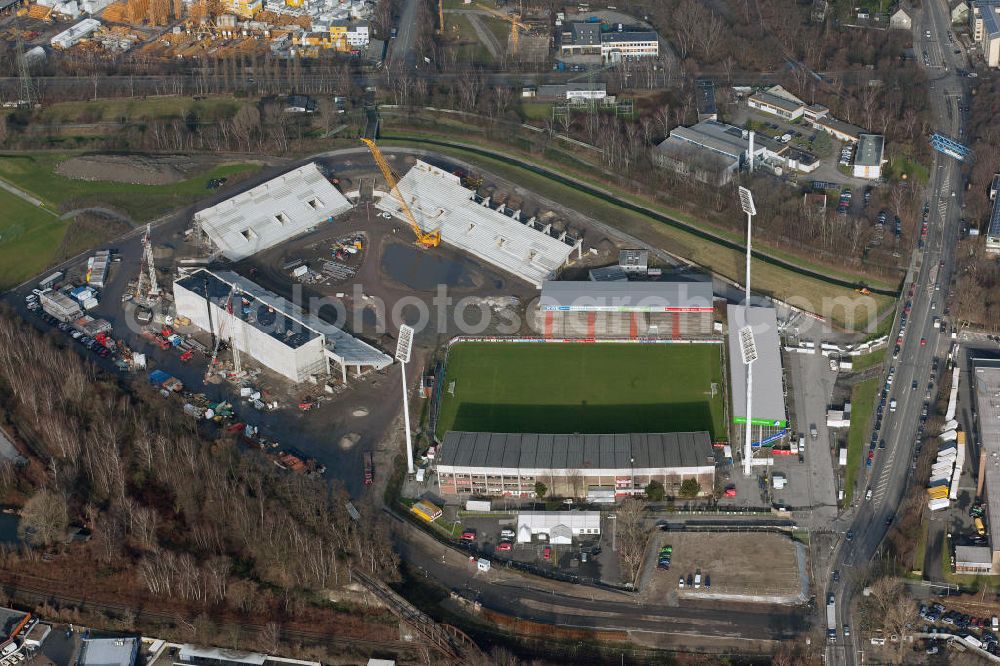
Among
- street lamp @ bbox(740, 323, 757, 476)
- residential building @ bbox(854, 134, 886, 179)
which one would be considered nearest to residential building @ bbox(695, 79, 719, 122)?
residential building @ bbox(854, 134, 886, 179)

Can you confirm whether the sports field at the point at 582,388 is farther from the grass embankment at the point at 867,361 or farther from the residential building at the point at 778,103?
the residential building at the point at 778,103

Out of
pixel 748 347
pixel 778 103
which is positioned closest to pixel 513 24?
pixel 778 103

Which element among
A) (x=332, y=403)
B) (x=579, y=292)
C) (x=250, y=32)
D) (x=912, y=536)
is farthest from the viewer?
(x=250, y=32)

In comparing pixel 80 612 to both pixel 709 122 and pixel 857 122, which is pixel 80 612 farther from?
pixel 857 122

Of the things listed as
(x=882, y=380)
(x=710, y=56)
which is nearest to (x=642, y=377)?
(x=882, y=380)

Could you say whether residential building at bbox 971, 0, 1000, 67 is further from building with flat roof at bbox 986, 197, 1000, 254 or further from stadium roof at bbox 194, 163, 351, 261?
stadium roof at bbox 194, 163, 351, 261
